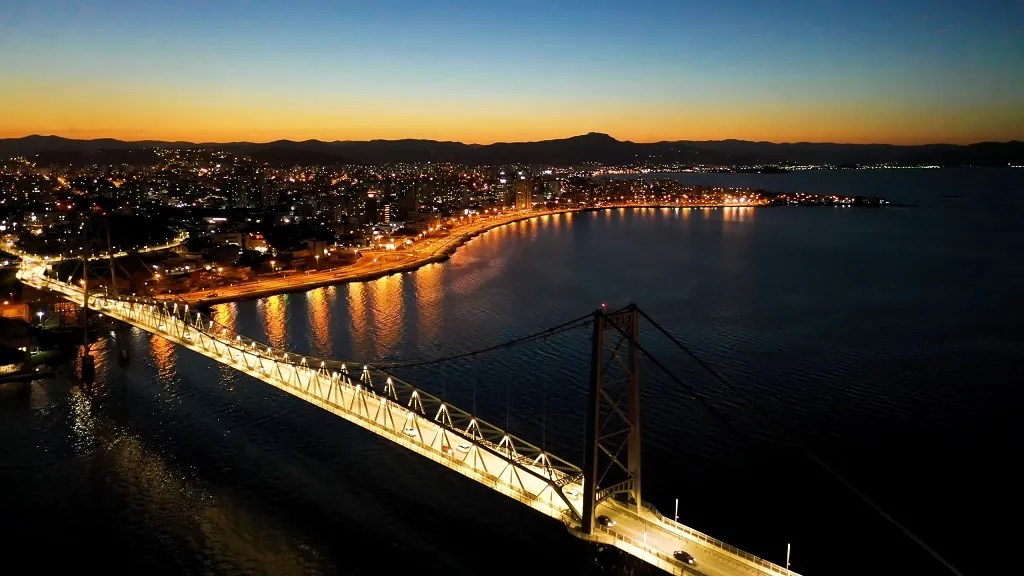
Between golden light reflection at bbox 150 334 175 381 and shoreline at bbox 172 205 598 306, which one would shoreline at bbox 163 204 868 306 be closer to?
shoreline at bbox 172 205 598 306

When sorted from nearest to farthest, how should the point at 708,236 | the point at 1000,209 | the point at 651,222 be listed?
the point at 708,236 < the point at 651,222 < the point at 1000,209

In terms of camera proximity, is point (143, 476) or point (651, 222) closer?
point (143, 476)

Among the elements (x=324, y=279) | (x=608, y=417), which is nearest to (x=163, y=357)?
(x=324, y=279)

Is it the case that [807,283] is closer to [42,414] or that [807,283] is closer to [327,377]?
Answer: [327,377]

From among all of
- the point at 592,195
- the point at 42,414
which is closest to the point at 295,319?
the point at 42,414

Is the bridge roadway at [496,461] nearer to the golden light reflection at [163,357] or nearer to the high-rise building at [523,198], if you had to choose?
the golden light reflection at [163,357]

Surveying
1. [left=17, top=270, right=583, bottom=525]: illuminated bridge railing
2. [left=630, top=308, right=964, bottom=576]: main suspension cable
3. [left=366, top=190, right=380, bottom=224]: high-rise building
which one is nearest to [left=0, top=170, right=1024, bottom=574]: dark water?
[left=630, top=308, right=964, bottom=576]: main suspension cable

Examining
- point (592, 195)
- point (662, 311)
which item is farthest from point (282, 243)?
point (592, 195)

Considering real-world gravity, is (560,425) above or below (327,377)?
below

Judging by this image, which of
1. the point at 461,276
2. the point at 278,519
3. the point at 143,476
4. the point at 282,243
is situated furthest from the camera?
the point at 282,243
